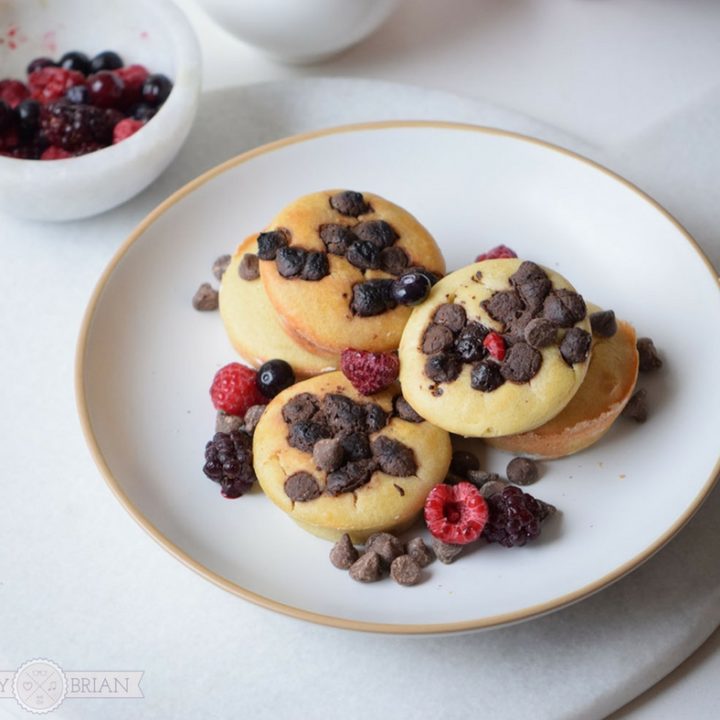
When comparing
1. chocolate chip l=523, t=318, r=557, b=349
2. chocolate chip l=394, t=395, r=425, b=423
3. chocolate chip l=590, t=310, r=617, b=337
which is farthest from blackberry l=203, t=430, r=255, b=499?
chocolate chip l=590, t=310, r=617, b=337

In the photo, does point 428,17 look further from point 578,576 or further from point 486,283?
point 578,576

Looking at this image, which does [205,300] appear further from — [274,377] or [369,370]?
[369,370]

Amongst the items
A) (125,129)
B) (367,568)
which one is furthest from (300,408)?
(125,129)

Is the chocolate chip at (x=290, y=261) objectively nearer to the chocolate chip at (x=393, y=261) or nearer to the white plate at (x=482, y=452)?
the chocolate chip at (x=393, y=261)

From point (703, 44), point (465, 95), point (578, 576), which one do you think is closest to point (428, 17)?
point (465, 95)

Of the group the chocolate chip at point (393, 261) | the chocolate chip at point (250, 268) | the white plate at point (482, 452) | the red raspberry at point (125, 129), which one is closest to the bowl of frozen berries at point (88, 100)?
the red raspberry at point (125, 129)

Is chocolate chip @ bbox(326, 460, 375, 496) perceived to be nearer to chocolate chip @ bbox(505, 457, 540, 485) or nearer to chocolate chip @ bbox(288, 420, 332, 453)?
chocolate chip @ bbox(288, 420, 332, 453)
